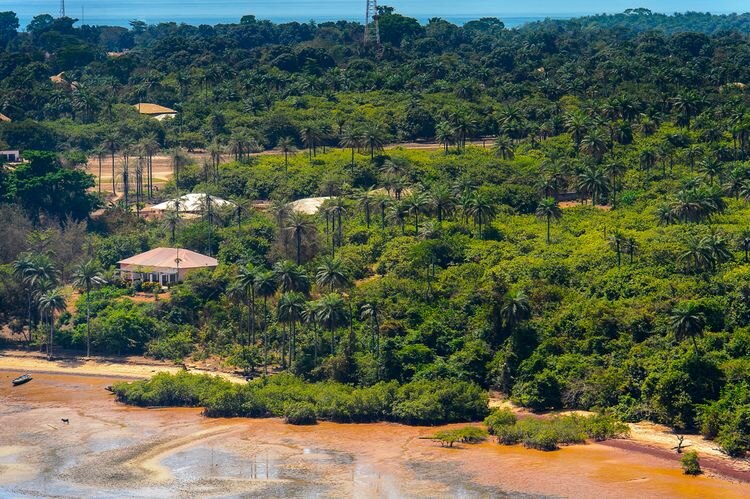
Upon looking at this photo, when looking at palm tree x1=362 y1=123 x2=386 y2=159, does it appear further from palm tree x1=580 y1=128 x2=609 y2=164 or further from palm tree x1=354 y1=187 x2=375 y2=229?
palm tree x1=580 y1=128 x2=609 y2=164

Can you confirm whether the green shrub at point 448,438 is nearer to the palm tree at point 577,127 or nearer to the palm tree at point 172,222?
the palm tree at point 172,222

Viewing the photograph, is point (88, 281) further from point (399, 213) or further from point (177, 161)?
point (177, 161)

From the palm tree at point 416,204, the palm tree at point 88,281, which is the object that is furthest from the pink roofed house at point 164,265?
the palm tree at point 416,204

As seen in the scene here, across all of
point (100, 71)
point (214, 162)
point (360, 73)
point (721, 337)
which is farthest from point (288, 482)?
point (100, 71)

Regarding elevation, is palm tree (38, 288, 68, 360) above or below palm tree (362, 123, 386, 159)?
below

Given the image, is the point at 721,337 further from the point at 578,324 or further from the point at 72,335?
the point at 72,335

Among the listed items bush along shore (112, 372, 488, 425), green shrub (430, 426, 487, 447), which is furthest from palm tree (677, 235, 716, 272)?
green shrub (430, 426, 487, 447)
